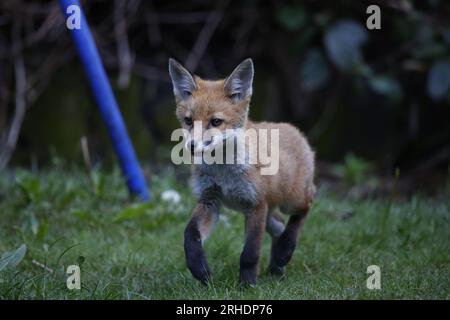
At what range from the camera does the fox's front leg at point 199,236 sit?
11.7 ft

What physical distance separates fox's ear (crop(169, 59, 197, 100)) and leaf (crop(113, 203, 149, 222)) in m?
1.32

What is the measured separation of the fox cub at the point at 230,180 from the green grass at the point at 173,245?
17cm

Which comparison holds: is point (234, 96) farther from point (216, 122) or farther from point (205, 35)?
point (205, 35)

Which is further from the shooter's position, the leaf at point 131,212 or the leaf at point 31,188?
the leaf at point 31,188

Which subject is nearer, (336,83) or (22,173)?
(22,173)

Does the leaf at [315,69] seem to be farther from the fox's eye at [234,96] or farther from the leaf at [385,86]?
the fox's eye at [234,96]

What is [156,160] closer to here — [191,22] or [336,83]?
[191,22]

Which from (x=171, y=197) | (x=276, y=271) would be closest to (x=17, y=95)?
(x=171, y=197)

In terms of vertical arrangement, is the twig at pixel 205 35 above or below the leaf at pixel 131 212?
above

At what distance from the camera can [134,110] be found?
778cm

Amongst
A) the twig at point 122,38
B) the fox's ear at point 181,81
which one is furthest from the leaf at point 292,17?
the fox's ear at point 181,81

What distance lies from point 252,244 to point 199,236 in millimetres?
311
